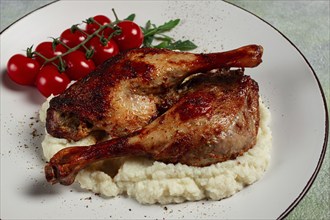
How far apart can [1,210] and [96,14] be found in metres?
3.70

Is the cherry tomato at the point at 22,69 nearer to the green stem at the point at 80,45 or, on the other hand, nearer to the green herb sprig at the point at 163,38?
the green stem at the point at 80,45

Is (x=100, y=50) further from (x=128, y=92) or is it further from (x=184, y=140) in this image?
(x=184, y=140)

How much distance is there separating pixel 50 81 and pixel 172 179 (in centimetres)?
240

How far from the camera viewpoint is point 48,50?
25.0 ft

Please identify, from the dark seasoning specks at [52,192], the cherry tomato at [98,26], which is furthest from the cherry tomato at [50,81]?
the cherry tomato at [98,26]

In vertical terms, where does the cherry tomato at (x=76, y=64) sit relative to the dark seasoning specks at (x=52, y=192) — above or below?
above

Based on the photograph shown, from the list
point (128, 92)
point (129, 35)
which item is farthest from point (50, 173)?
point (129, 35)

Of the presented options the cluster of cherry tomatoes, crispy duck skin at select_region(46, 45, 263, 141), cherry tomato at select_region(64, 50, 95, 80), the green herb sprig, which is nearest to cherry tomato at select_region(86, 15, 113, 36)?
the cluster of cherry tomatoes

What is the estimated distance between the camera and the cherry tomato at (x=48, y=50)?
760cm

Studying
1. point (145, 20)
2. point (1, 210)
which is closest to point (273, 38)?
point (145, 20)

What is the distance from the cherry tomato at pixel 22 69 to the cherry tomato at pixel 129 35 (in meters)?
1.27

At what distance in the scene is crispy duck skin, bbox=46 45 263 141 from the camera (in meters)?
6.07

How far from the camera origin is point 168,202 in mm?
5812

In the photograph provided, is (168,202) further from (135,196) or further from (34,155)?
(34,155)
